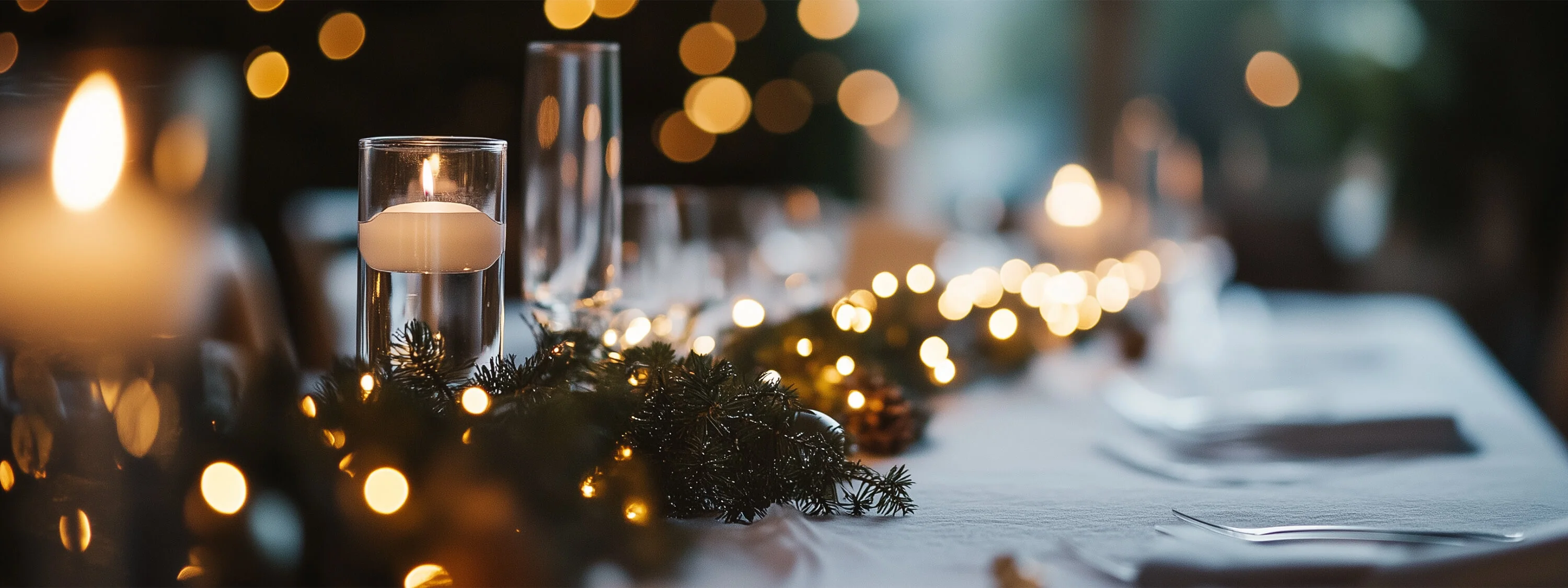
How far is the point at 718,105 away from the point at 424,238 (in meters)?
2.44

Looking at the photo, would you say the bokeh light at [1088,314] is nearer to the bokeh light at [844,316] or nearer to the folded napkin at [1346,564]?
the bokeh light at [844,316]

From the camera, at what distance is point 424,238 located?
60 cm

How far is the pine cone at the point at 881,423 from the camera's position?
77 cm

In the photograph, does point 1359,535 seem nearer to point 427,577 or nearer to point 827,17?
point 427,577

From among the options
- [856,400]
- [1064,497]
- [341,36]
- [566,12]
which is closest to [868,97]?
[566,12]

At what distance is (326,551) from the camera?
48cm

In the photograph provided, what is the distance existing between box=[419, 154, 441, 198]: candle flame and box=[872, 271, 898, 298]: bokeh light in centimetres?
53

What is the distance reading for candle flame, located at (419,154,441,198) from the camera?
606mm

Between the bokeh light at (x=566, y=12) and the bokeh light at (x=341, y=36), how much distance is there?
415 mm

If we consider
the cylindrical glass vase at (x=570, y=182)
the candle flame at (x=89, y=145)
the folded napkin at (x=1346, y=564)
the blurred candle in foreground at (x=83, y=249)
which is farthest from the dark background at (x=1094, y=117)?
the folded napkin at (x=1346, y=564)

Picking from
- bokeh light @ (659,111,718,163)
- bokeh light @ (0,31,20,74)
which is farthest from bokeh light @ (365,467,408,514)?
bokeh light @ (659,111,718,163)

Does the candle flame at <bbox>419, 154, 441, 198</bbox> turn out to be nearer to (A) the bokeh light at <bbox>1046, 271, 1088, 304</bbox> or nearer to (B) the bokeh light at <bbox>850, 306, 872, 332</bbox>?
(B) the bokeh light at <bbox>850, 306, 872, 332</bbox>

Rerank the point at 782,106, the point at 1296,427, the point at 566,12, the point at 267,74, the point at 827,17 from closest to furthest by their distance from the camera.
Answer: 1. the point at 1296,427
2. the point at 267,74
3. the point at 566,12
4. the point at 782,106
5. the point at 827,17

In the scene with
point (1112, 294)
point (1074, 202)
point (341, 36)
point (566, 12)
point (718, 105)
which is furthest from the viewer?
point (718, 105)
